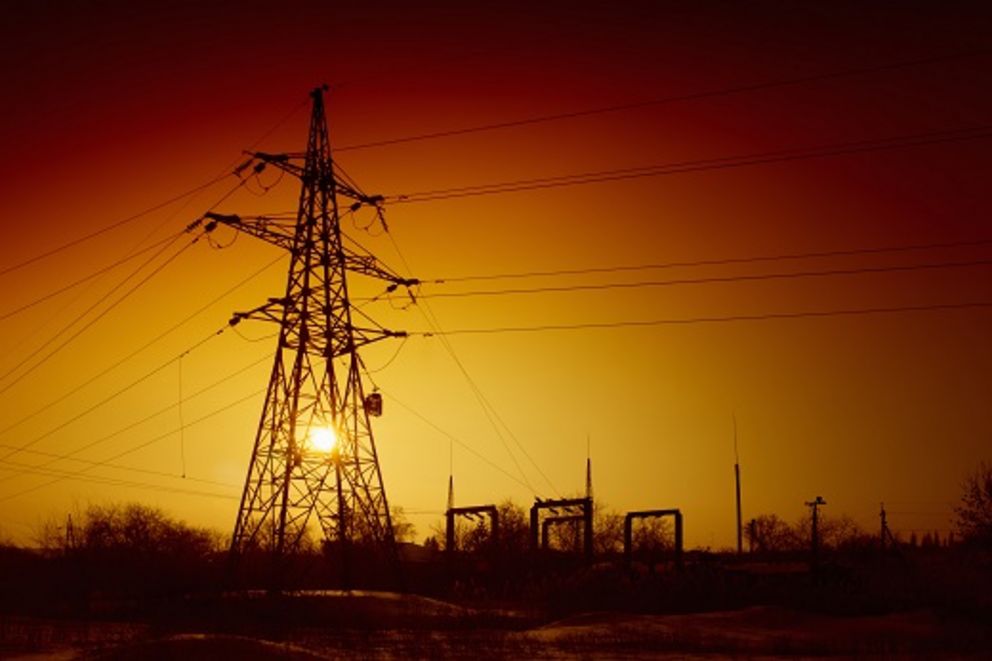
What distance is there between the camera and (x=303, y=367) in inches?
1469

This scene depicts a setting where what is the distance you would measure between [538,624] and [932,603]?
12954mm

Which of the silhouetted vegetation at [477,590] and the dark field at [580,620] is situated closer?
the dark field at [580,620]

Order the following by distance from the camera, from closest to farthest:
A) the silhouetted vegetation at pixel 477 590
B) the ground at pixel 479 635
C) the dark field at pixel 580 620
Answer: the ground at pixel 479 635 → the dark field at pixel 580 620 → the silhouetted vegetation at pixel 477 590

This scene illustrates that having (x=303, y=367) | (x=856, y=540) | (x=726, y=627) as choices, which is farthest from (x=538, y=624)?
(x=856, y=540)

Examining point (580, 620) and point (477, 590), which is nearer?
point (580, 620)

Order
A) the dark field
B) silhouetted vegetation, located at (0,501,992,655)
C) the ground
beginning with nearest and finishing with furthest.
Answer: the ground, the dark field, silhouetted vegetation, located at (0,501,992,655)

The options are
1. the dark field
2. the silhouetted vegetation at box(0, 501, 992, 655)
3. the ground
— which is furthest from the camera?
the silhouetted vegetation at box(0, 501, 992, 655)

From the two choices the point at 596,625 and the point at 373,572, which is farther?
the point at 373,572

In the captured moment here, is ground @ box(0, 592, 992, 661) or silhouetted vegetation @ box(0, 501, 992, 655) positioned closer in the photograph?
ground @ box(0, 592, 992, 661)

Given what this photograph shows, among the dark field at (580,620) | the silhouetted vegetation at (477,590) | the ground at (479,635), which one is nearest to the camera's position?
the ground at (479,635)

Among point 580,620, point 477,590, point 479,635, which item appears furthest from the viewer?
point 477,590

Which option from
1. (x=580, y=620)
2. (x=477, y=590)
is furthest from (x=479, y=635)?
(x=477, y=590)

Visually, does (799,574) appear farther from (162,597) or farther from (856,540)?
(856,540)

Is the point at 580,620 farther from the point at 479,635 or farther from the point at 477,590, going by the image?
the point at 477,590
